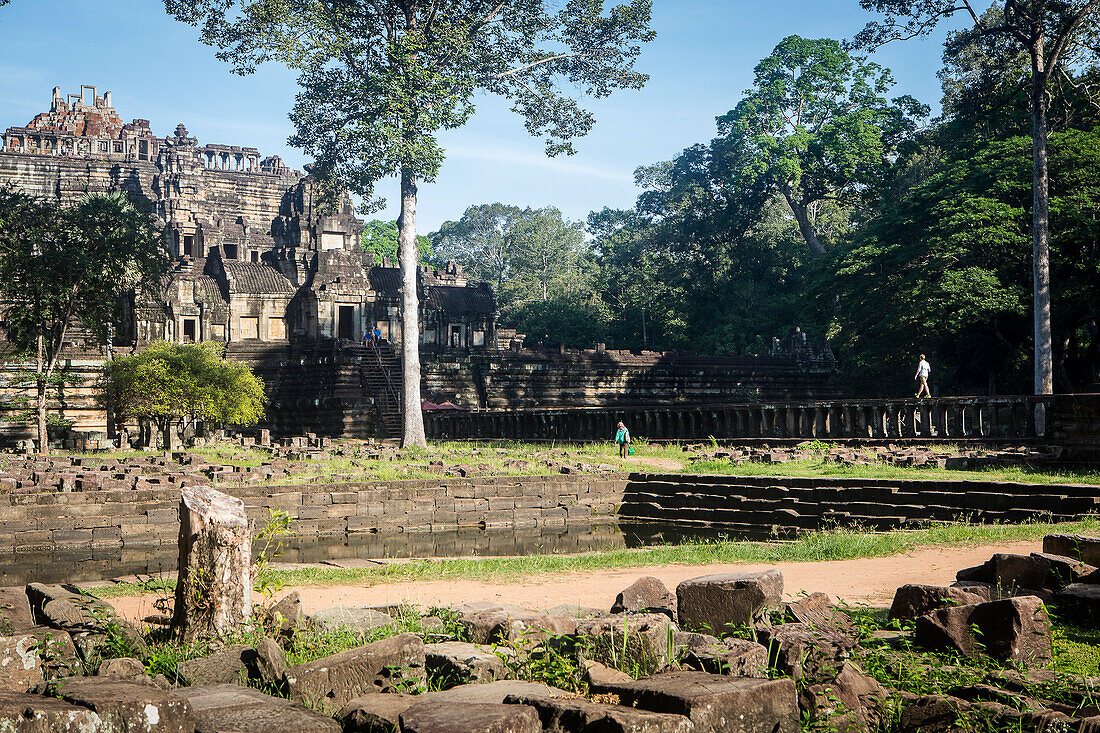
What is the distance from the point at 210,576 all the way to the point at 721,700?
310 centimetres

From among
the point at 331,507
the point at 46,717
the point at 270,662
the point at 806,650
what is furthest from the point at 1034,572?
the point at 331,507

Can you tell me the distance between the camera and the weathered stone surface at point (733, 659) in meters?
4.55

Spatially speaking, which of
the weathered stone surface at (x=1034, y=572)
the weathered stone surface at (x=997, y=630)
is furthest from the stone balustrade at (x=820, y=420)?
the weathered stone surface at (x=997, y=630)

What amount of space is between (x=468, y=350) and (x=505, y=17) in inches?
576

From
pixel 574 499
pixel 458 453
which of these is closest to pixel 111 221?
pixel 458 453

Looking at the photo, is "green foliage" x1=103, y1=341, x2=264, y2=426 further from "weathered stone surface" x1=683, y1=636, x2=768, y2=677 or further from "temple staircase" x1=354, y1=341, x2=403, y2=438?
"weathered stone surface" x1=683, y1=636, x2=768, y2=677

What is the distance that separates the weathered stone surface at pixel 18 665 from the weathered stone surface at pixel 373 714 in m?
1.53

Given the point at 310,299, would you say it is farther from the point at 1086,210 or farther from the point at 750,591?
the point at 750,591

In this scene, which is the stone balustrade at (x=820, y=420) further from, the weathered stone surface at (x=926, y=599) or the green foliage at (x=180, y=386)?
the weathered stone surface at (x=926, y=599)

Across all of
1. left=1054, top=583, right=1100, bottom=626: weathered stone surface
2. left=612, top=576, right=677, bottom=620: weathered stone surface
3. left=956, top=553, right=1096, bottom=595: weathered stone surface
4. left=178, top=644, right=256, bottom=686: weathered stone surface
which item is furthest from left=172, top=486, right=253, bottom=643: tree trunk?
left=1054, top=583, right=1100, bottom=626: weathered stone surface

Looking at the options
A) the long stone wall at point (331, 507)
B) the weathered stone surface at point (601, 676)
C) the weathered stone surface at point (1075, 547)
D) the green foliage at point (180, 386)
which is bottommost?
the long stone wall at point (331, 507)

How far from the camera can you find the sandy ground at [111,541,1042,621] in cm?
766

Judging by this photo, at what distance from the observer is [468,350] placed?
3841 cm

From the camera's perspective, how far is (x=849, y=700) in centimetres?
439
